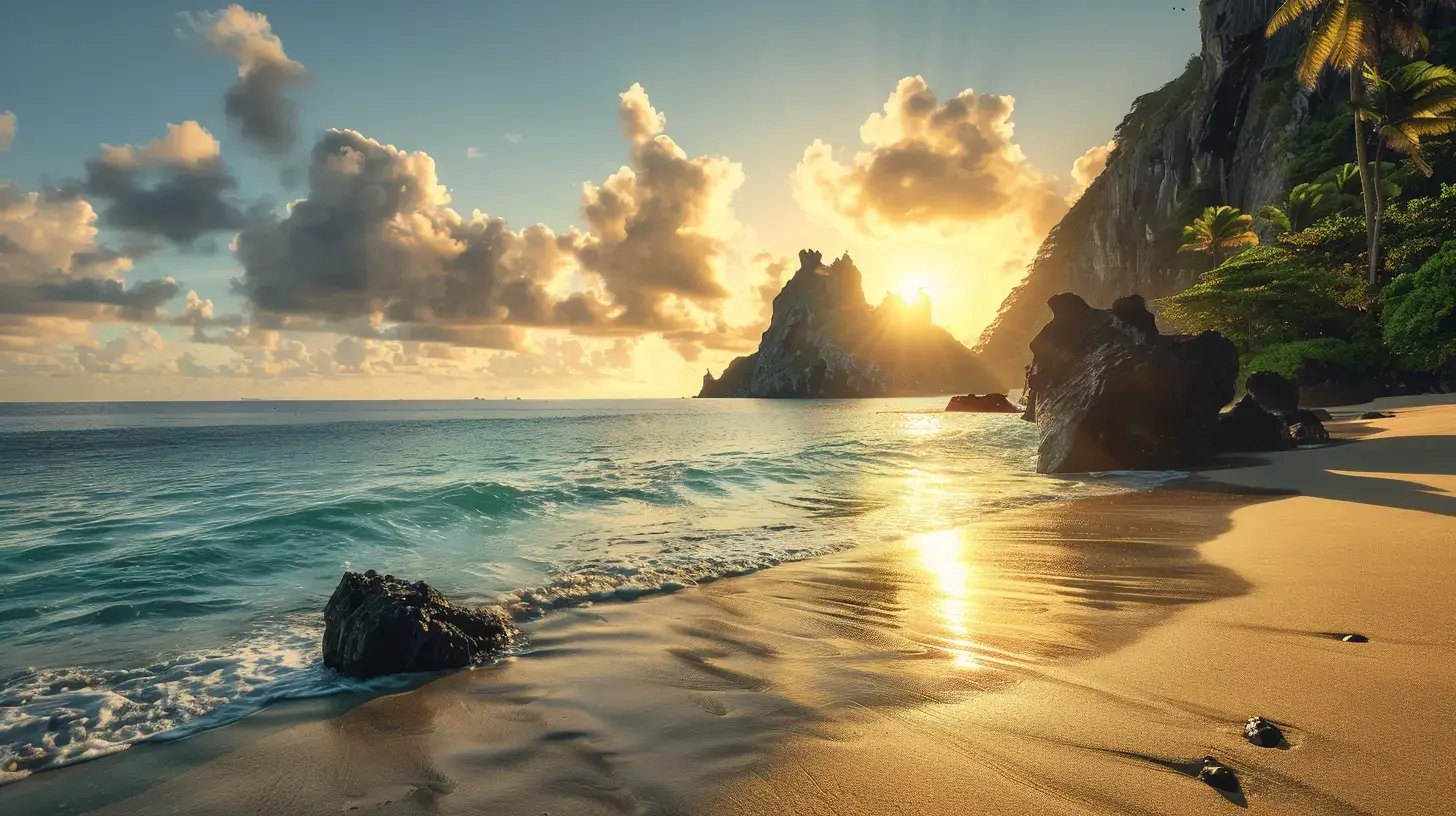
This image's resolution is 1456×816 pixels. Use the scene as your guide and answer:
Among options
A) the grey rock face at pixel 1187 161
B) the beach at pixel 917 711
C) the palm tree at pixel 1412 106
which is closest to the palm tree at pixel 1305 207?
the grey rock face at pixel 1187 161

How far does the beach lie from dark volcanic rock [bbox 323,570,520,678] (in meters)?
0.33

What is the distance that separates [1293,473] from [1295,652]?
40.7ft

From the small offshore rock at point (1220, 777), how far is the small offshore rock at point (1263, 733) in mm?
394

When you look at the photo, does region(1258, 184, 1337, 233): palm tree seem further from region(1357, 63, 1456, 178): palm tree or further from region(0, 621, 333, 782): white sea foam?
region(0, 621, 333, 782): white sea foam

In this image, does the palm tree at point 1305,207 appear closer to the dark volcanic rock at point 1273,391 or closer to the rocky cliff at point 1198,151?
the rocky cliff at point 1198,151

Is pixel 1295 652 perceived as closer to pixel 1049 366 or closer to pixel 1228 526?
pixel 1228 526

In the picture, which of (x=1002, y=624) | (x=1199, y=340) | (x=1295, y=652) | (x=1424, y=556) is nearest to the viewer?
(x=1295, y=652)

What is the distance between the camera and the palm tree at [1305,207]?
40.0 metres

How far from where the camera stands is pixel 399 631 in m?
5.07

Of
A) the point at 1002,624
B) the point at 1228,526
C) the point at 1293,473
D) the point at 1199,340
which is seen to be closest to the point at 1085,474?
the point at 1293,473

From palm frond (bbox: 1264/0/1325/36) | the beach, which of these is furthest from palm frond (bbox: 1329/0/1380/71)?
the beach

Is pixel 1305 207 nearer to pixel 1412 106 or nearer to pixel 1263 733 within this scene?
pixel 1412 106

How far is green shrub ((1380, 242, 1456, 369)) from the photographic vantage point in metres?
23.1

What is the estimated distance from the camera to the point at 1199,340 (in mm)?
18719
